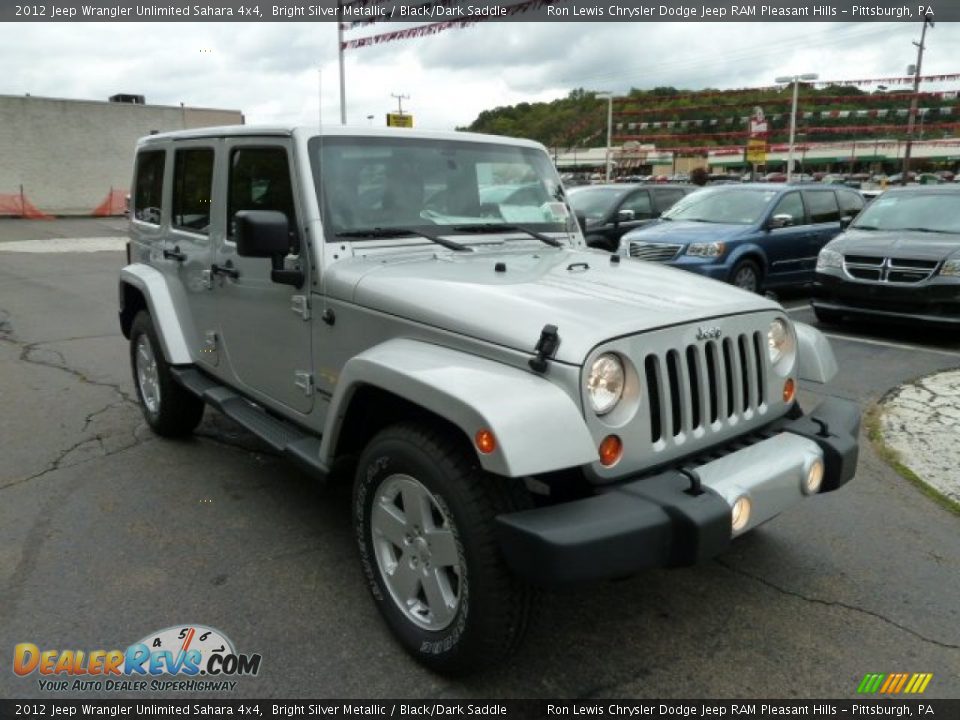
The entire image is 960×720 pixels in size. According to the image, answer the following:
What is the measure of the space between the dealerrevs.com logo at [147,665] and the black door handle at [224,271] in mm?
1779

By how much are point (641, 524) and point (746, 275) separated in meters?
8.49

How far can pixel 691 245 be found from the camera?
9.63m

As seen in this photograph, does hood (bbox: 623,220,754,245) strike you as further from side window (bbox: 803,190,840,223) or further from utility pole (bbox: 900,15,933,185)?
utility pole (bbox: 900,15,933,185)

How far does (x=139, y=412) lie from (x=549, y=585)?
451 cm

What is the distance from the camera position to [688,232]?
1002 centimetres

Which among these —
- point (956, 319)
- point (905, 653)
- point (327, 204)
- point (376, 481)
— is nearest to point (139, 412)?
point (327, 204)

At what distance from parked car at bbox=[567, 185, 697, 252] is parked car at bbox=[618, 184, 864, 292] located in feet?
4.48

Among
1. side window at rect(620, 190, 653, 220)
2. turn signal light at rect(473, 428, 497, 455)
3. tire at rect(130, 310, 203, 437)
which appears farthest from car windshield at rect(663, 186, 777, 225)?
turn signal light at rect(473, 428, 497, 455)

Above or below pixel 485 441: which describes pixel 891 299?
below

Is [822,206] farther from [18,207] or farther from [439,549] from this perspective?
[18,207]

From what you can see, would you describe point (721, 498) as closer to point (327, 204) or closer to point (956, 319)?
point (327, 204)

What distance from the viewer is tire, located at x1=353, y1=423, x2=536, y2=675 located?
235 centimetres

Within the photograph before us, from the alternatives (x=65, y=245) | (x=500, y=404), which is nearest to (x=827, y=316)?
(x=500, y=404)

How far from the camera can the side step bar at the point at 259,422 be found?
126 inches
